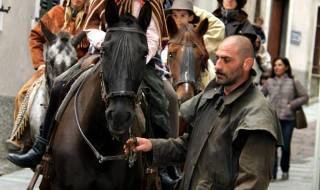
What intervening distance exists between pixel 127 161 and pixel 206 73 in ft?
14.2

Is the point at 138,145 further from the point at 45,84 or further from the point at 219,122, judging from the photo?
the point at 45,84

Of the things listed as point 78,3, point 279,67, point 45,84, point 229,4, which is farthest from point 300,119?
point 45,84

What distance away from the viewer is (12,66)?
13453 millimetres

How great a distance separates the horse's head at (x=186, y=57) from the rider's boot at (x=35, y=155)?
203 centimetres

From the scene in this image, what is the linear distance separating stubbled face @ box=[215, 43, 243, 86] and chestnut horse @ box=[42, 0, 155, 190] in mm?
802

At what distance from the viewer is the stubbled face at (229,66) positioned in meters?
5.38

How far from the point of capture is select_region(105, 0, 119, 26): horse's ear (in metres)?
6.29

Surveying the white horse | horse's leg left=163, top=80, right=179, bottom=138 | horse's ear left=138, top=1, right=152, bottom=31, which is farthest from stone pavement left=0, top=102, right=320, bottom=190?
horse's ear left=138, top=1, right=152, bottom=31

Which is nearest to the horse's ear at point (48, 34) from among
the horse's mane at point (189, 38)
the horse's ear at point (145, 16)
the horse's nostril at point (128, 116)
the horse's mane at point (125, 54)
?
the horse's mane at point (189, 38)

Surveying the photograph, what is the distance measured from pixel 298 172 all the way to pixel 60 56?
825cm

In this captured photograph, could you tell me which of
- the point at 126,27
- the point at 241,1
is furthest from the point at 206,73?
the point at 126,27

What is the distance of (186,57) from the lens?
10.4m

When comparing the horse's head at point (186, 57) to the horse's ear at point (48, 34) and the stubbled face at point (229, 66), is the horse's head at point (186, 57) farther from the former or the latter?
the stubbled face at point (229, 66)

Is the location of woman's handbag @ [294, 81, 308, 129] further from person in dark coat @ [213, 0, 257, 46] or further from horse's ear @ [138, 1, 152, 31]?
horse's ear @ [138, 1, 152, 31]
